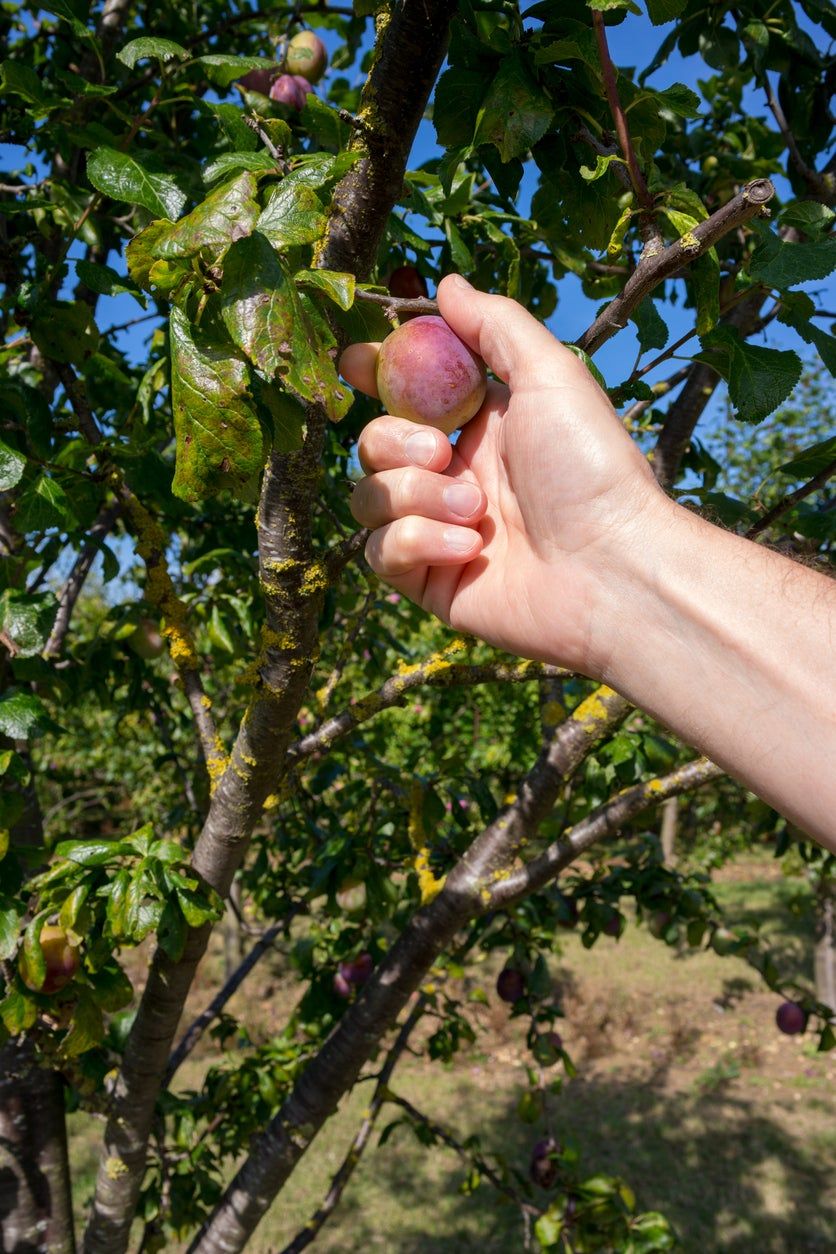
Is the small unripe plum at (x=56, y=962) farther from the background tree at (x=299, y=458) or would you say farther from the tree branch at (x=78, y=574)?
the tree branch at (x=78, y=574)

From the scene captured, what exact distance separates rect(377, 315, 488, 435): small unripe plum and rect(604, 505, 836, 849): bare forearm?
312mm

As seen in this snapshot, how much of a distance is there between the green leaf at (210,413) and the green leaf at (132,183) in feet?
1.54

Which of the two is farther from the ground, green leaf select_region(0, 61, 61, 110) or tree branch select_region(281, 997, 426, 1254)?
green leaf select_region(0, 61, 61, 110)

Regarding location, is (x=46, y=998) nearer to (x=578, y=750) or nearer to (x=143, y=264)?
(x=578, y=750)

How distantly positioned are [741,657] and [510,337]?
50 cm

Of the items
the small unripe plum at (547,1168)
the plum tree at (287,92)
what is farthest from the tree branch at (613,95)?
the small unripe plum at (547,1168)

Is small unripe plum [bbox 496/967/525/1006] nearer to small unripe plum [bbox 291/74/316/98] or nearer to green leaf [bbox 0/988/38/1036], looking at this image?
green leaf [bbox 0/988/38/1036]

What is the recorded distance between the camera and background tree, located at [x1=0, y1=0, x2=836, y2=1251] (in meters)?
0.93

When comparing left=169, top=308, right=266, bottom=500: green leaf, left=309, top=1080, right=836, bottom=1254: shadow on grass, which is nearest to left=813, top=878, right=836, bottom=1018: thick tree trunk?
left=309, top=1080, right=836, bottom=1254: shadow on grass

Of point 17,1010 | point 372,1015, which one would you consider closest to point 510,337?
point 17,1010

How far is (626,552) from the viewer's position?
3.82 ft

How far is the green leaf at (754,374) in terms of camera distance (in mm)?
1033

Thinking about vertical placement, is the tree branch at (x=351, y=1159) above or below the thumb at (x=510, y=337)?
below

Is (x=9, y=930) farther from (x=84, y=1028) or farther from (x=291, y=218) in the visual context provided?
(x=291, y=218)
